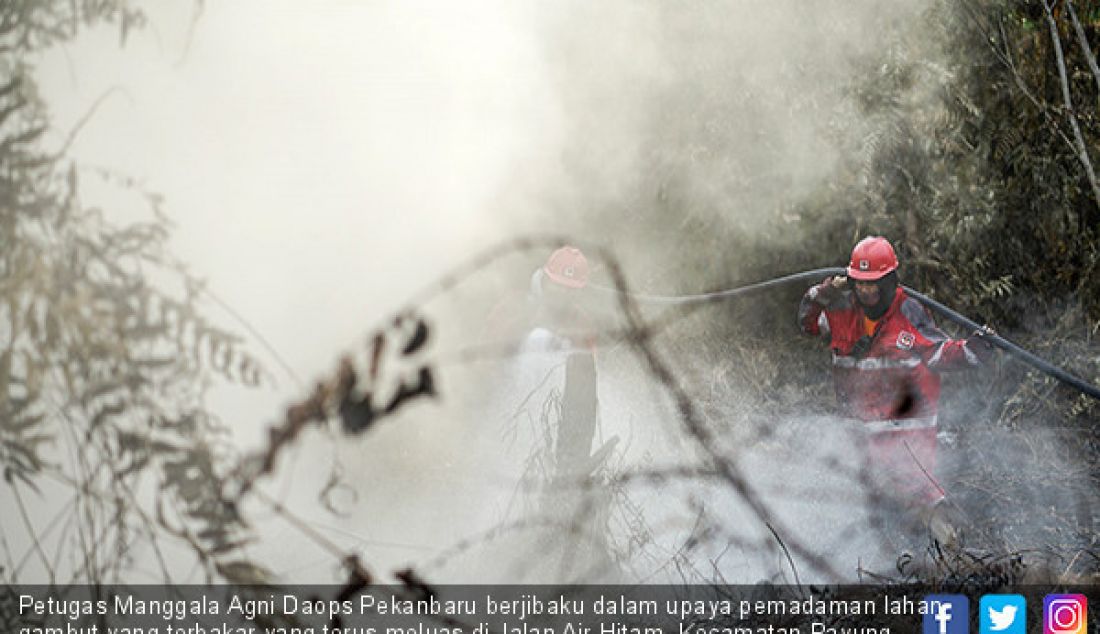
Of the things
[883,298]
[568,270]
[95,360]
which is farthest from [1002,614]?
[95,360]

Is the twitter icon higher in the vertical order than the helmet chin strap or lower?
lower

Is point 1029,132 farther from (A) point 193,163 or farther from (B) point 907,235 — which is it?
(A) point 193,163

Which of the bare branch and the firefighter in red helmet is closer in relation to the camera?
the firefighter in red helmet

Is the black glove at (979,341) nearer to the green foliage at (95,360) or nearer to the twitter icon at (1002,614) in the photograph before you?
the twitter icon at (1002,614)

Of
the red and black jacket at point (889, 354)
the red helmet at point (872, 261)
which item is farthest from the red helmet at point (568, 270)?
the red helmet at point (872, 261)

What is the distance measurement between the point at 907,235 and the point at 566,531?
3018mm

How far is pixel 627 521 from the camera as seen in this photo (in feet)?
13.9

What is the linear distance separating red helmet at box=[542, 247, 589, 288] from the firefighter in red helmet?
1.21 meters

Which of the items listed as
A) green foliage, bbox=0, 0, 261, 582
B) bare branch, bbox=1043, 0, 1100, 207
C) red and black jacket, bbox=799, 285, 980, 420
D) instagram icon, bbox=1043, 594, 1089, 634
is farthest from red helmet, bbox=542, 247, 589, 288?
green foliage, bbox=0, 0, 261, 582

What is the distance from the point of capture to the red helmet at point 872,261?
460cm

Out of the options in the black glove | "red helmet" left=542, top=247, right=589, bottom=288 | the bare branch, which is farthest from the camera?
the bare branch

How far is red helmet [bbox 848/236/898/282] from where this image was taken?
4.60m

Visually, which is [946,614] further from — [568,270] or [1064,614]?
[568,270]

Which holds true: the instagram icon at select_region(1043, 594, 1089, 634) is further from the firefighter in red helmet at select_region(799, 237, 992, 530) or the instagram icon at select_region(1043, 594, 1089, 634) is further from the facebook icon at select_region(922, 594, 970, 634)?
the firefighter in red helmet at select_region(799, 237, 992, 530)
